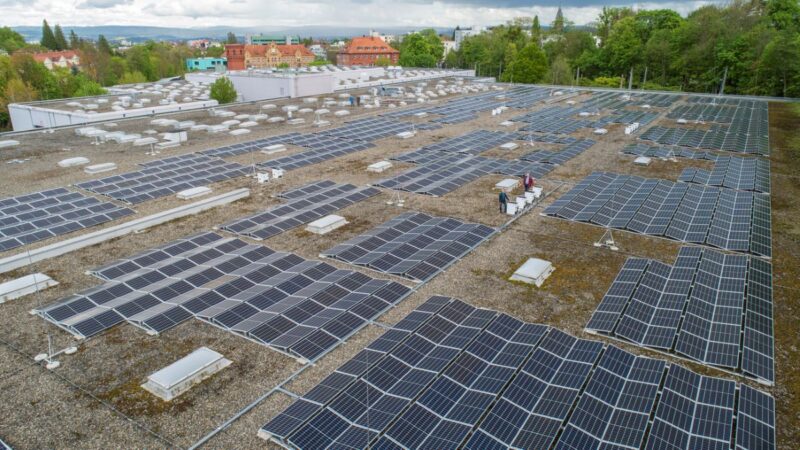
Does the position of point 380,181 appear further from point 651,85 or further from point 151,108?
point 651,85

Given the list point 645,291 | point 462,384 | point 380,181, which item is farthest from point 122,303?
point 645,291

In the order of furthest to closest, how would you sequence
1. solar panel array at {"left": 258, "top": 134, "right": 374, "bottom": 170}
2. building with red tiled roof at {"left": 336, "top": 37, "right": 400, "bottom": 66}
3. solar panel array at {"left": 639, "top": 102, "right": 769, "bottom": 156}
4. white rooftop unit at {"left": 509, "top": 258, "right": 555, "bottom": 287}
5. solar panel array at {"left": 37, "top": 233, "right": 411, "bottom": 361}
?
building with red tiled roof at {"left": 336, "top": 37, "right": 400, "bottom": 66} → solar panel array at {"left": 639, "top": 102, "right": 769, "bottom": 156} → solar panel array at {"left": 258, "top": 134, "right": 374, "bottom": 170} → white rooftop unit at {"left": 509, "top": 258, "right": 555, "bottom": 287} → solar panel array at {"left": 37, "top": 233, "right": 411, "bottom": 361}

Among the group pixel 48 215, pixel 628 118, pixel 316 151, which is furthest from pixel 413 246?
pixel 628 118

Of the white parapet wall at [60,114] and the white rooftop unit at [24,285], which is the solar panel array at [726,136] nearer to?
the white rooftop unit at [24,285]

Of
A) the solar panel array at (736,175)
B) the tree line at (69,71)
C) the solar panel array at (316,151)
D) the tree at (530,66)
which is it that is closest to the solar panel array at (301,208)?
the solar panel array at (316,151)

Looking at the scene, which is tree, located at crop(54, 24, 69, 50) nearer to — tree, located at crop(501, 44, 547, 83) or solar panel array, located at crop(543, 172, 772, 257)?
tree, located at crop(501, 44, 547, 83)

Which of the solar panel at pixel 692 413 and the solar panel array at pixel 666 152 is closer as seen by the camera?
the solar panel at pixel 692 413

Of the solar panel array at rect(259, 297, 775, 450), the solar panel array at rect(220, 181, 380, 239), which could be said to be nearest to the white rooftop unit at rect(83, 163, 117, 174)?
the solar panel array at rect(220, 181, 380, 239)
